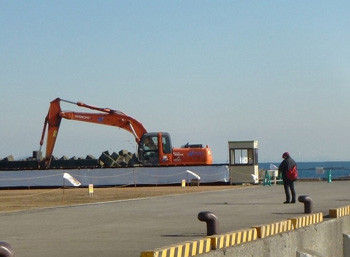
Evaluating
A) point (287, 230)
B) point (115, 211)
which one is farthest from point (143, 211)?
point (287, 230)

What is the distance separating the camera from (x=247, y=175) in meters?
60.8

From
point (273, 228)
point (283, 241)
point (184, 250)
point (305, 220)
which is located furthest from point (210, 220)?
point (305, 220)

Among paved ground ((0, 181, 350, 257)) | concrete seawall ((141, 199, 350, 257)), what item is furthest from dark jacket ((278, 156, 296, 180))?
concrete seawall ((141, 199, 350, 257))

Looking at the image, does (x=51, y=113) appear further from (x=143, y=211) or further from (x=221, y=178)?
(x=143, y=211)

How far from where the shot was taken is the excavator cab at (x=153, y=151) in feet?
221

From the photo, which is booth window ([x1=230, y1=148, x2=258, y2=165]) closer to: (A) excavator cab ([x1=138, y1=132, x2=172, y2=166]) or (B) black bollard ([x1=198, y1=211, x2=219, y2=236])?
(A) excavator cab ([x1=138, y1=132, x2=172, y2=166])

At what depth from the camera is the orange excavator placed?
222ft

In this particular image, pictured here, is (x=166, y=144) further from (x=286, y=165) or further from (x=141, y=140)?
(x=286, y=165)

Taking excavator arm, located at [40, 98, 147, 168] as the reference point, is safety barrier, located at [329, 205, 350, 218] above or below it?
below

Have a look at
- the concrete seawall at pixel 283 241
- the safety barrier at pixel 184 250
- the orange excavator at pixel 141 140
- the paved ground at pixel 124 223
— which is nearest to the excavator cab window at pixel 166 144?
the orange excavator at pixel 141 140

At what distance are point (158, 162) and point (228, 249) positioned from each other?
52.6 m

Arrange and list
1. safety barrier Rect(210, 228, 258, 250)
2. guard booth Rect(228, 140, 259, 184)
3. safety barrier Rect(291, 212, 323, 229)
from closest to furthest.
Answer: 1. safety barrier Rect(210, 228, 258, 250)
2. safety barrier Rect(291, 212, 323, 229)
3. guard booth Rect(228, 140, 259, 184)

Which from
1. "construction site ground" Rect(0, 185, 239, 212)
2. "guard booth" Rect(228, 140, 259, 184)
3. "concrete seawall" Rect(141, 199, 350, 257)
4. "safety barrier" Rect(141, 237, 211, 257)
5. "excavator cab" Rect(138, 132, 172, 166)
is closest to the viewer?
"safety barrier" Rect(141, 237, 211, 257)

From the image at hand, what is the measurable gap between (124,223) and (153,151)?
144ft
